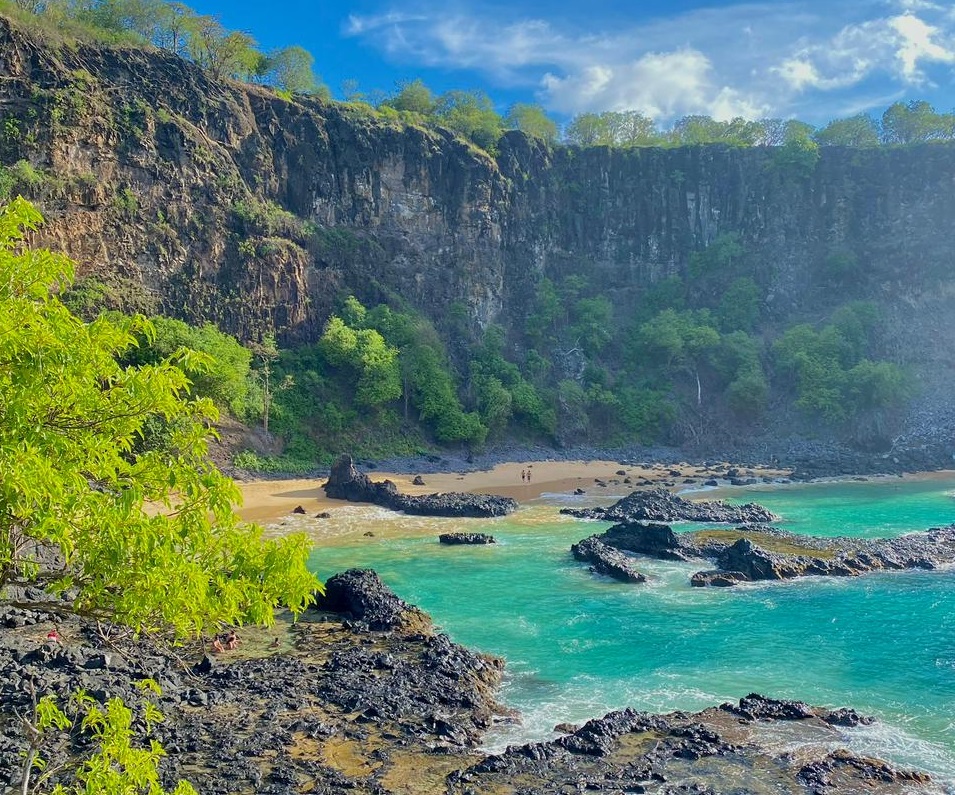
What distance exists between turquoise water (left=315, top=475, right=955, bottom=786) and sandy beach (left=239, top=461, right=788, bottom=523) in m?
8.58

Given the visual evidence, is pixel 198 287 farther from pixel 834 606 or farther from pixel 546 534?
pixel 834 606

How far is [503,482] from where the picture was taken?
151ft

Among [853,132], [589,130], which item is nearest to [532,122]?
[589,130]

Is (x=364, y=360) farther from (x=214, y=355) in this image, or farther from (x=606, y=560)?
(x=606, y=560)

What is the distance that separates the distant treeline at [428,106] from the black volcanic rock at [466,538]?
41299 millimetres

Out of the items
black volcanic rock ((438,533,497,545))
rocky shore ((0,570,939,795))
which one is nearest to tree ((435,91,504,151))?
black volcanic rock ((438,533,497,545))

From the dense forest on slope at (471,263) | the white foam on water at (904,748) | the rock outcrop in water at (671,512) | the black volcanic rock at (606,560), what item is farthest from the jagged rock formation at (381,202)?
the white foam on water at (904,748)

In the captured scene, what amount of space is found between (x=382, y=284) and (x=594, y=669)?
45026 millimetres

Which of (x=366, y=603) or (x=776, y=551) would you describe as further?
(x=776, y=551)

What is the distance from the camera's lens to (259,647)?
16.9 meters

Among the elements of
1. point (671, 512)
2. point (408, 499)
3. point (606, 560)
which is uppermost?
point (408, 499)

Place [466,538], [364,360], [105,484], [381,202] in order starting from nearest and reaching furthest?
[105,484] < [466,538] < [364,360] < [381,202]

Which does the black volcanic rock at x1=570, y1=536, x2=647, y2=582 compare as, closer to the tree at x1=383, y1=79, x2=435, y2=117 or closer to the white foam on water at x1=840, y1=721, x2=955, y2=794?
the white foam on water at x1=840, y1=721, x2=955, y2=794

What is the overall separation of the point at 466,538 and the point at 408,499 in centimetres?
811
